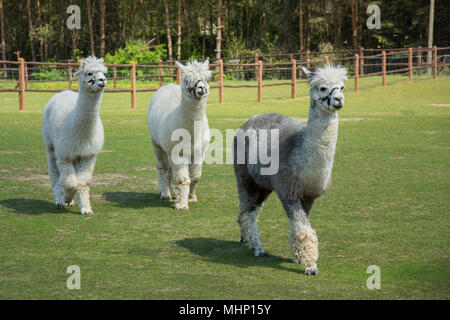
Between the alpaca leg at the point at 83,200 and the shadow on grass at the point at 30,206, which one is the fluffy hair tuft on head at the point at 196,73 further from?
the shadow on grass at the point at 30,206

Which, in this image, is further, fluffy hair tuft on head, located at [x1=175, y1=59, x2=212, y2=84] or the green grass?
fluffy hair tuft on head, located at [x1=175, y1=59, x2=212, y2=84]

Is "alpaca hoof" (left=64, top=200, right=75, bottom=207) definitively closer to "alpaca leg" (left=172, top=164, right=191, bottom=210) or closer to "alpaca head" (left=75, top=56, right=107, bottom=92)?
"alpaca leg" (left=172, top=164, right=191, bottom=210)

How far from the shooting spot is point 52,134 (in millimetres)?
7266

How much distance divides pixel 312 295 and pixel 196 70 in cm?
334

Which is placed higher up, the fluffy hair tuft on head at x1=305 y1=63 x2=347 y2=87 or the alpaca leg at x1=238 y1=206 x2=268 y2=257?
the fluffy hair tuft on head at x1=305 y1=63 x2=347 y2=87

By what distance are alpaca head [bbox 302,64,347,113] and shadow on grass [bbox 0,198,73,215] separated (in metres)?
3.64

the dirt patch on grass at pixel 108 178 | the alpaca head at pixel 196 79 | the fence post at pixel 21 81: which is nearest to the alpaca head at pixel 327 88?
the alpaca head at pixel 196 79

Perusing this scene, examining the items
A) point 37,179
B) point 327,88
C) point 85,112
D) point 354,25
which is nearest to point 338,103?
point 327,88

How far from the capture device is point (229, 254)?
525 centimetres

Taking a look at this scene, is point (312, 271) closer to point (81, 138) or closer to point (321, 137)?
point (321, 137)

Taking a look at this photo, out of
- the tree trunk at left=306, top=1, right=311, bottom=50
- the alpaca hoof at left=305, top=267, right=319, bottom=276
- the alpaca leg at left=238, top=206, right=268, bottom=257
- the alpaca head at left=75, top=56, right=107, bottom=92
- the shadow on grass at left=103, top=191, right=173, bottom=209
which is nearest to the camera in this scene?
the alpaca hoof at left=305, top=267, right=319, bottom=276

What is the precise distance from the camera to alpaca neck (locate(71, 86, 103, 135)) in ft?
22.2

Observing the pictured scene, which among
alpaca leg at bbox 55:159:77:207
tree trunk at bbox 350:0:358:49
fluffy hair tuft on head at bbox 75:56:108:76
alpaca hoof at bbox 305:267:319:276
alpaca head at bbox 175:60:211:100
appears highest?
tree trunk at bbox 350:0:358:49

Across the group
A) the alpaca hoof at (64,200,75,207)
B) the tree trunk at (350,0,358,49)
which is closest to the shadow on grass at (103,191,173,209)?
the alpaca hoof at (64,200,75,207)
